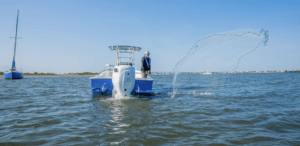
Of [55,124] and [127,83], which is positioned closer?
[55,124]

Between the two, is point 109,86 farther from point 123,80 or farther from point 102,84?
point 123,80

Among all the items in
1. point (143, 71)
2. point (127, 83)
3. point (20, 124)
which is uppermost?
point (143, 71)

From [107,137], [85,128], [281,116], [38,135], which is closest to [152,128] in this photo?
[107,137]

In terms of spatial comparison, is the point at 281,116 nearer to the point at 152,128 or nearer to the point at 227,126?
the point at 227,126

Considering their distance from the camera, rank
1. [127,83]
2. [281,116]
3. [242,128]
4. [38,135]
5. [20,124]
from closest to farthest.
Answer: [38,135] < [242,128] < [20,124] < [281,116] < [127,83]

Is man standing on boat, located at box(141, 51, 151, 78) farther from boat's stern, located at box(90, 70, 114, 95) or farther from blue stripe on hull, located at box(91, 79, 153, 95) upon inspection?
boat's stern, located at box(90, 70, 114, 95)

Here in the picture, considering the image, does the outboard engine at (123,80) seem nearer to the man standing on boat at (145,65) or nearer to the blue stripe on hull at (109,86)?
the blue stripe on hull at (109,86)

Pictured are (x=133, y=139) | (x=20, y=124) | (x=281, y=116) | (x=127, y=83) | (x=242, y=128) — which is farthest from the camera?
(x=127, y=83)

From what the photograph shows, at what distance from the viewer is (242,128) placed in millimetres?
4965

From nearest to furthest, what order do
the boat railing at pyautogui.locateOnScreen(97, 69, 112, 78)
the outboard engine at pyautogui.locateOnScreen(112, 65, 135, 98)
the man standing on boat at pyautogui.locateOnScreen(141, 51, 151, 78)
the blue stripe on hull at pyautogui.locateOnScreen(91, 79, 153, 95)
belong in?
the outboard engine at pyautogui.locateOnScreen(112, 65, 135, 98) → the blue stripe on hull at pyautogui.locateOnScreen(91, 79, 153, 95) → the man standing on boat at pyautogui.locateOnScreen(141, 51, 151, 78) → the boat railing at pyautogui.locateOnScreen(97, 69, 112, 78)

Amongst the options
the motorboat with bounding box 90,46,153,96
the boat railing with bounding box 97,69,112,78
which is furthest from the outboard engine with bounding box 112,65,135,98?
the boat railing with bounding box 97,69,112,78

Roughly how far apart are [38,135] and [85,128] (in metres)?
1.16

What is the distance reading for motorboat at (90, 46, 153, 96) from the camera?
990 cm

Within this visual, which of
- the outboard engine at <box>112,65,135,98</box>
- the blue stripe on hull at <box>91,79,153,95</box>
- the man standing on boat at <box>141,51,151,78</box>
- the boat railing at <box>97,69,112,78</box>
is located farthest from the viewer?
the boat railing at <box>97,69,112,78</box>
